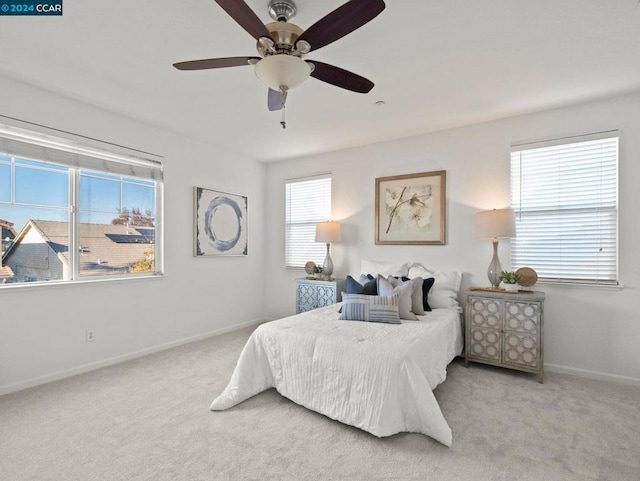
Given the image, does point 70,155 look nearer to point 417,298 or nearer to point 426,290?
point 417,298

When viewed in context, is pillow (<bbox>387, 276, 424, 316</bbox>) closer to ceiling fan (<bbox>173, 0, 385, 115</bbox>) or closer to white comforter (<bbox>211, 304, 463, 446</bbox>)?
white comforter (<bbox>211, 304, 463, 446</bbox>)

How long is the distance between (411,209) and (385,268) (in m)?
0.82

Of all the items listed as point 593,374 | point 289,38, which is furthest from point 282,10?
point 593,374

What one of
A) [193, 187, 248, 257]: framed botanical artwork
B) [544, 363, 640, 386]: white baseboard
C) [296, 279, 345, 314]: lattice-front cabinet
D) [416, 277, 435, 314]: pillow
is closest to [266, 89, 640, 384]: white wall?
[544, 363, 640, 386]: white baseboard

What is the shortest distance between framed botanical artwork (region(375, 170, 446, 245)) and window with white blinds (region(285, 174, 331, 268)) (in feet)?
2.93

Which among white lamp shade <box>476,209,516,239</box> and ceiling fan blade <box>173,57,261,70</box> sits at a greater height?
ceiling fan blade <box>173,57,261,70</box>

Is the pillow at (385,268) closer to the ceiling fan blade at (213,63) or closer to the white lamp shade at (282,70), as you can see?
the white lamp shade at (282,70)

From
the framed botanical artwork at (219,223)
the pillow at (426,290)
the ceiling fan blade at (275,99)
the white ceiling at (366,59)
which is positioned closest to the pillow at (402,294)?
the pillow at (426,290)

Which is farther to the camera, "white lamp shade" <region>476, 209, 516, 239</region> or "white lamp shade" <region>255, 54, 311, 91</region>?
"white lamp shade" <region>476, 209, 516, 239</region>

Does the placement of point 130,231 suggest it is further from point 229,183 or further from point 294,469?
point 294,469

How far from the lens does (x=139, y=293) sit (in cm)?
377

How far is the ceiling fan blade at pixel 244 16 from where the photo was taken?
1418 millimetres

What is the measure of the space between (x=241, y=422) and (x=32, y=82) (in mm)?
3326

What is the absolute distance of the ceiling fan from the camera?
147 cm
